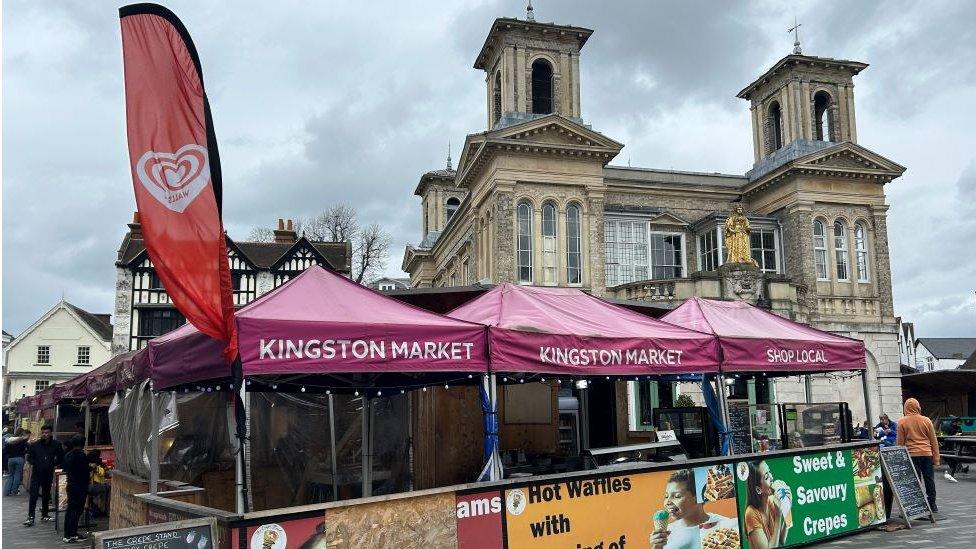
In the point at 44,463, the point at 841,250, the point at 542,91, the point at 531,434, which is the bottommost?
the point at 44,463

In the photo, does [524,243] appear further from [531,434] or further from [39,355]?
[39,355]

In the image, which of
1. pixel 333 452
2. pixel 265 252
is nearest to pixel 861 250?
pixel 265 252

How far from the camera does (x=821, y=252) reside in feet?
113

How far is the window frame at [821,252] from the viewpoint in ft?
112

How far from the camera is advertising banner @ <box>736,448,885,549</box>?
9.14m

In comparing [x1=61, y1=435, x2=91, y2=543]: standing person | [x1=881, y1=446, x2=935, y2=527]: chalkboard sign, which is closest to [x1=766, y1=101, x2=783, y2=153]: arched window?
[x1=881, y1=446, x2=935, y2=527]: chalkboard sign

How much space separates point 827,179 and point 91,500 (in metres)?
30.8

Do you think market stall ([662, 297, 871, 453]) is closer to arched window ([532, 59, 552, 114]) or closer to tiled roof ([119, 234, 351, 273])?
arched window ([532, 59, 552, 114])

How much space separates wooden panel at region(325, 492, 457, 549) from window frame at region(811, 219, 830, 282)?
3068cm

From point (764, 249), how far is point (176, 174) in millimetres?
32538

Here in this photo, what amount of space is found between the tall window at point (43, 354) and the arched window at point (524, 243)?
124 ft

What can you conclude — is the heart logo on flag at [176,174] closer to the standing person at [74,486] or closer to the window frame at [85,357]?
the standing person at [74,486]

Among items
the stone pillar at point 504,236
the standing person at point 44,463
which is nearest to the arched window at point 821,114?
the stone pillar at point 504,236

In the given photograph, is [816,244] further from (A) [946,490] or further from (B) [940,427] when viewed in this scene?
(A) [946,490]
